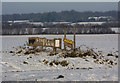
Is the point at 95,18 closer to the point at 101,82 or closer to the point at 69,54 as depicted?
the point at 69,54

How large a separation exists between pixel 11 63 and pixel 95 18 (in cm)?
12754

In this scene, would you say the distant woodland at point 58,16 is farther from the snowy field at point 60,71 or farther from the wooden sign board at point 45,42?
the snowy field at point 60,71

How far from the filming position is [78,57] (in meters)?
18.9

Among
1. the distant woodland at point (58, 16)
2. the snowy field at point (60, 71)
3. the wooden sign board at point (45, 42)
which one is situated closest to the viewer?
the snowy field at point (60, 71)

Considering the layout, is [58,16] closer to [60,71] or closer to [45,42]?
[45,42]

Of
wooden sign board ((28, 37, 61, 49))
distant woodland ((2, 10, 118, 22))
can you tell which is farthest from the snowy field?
distant woodland ((2, 10, 118, 22))

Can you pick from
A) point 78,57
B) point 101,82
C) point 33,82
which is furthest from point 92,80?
point 78,57

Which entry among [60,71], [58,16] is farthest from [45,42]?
[58,16]

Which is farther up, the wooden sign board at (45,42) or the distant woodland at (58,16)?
the wooden sign board at (45,42)

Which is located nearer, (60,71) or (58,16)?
(60,71)

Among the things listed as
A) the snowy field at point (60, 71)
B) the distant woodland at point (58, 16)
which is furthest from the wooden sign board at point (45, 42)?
the distant woodland at point (58, 16)

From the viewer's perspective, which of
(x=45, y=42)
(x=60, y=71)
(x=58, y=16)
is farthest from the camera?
(x=58, y=16)

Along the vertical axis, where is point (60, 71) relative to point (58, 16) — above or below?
above

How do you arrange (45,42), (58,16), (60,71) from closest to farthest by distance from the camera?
(60,71) → (45,42) → (58,16)
